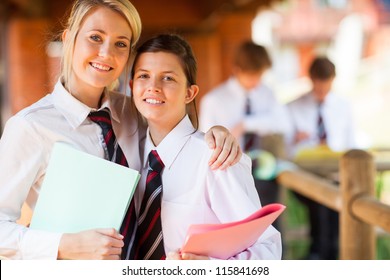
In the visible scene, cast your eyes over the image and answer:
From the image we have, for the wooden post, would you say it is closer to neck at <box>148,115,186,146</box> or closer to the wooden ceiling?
neck at <box>148,115,186,146</box>

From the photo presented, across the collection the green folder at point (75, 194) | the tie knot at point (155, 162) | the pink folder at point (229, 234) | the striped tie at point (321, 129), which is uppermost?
the striped tie at point (321, 129)

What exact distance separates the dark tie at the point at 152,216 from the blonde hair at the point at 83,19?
0.60 feet

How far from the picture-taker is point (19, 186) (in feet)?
3.82

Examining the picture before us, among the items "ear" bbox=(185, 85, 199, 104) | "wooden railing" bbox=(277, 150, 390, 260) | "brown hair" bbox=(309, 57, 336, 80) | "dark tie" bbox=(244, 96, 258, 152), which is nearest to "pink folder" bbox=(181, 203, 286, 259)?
"ear" bbox=(185, 85, 199, 104)

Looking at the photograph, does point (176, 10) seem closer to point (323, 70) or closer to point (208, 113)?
point (323, 70)

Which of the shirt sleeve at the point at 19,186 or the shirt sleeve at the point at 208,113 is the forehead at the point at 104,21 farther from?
the shirt sleeve at the point at 208,113

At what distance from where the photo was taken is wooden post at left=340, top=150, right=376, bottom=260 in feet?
7.60

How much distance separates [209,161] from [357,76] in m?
9.38

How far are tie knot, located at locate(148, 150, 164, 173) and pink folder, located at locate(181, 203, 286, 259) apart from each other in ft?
0.44

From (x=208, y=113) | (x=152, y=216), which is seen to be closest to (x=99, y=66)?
(x=152, y=216)

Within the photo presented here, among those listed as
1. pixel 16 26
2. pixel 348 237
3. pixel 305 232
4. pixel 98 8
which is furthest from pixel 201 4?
pixel 98 8

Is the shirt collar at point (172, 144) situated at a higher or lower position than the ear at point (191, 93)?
lower

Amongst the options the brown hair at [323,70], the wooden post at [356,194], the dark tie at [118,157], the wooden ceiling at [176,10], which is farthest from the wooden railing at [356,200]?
the wooden ceiling at [176,10]

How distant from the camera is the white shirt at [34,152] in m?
1.15
